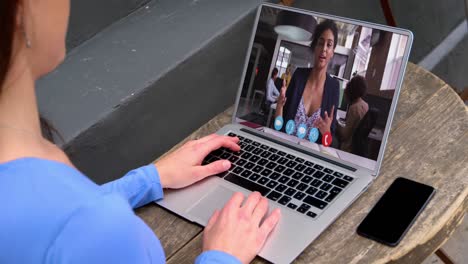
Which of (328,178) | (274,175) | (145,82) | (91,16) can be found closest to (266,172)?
(274,175)

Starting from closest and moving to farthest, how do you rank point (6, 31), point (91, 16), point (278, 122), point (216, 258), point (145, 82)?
point (6, 31) → point (216, 258) → point (278, 122) → point (145, 82) → point (91, 16)

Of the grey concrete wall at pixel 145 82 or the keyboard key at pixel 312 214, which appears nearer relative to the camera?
the keyboard key at pixel 312 214

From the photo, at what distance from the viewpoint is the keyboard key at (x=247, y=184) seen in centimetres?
109

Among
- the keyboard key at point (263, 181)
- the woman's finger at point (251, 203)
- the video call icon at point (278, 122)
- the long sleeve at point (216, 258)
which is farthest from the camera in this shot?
the video call icon at point (278, 122)

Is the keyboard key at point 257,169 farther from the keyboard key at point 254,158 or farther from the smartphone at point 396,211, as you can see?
the smartphone at point 396,211

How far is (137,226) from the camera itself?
0.69m

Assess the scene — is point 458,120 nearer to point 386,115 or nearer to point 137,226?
point 386,115

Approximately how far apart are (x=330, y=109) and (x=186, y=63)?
2.05ft

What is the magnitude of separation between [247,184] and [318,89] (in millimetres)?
237

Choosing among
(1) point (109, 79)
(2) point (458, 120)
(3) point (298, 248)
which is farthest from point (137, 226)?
(1) point (109, 79)

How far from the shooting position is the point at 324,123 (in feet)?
3.79

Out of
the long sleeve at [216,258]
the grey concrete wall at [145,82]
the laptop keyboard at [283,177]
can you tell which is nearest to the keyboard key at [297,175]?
the laptop keyboard at [283,177]

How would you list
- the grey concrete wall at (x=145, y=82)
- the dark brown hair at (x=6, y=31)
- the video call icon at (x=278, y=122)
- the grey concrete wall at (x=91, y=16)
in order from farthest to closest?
1. the grey concrete wall at (x=91, y=16)
2. the grey concrete wall at (x=145, y=82)
3. the video call icon at (x=278, y=122)
4. the dark brown hair at (x=6, y=31)

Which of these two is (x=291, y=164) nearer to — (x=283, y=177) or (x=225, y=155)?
(x=283, y=177)
